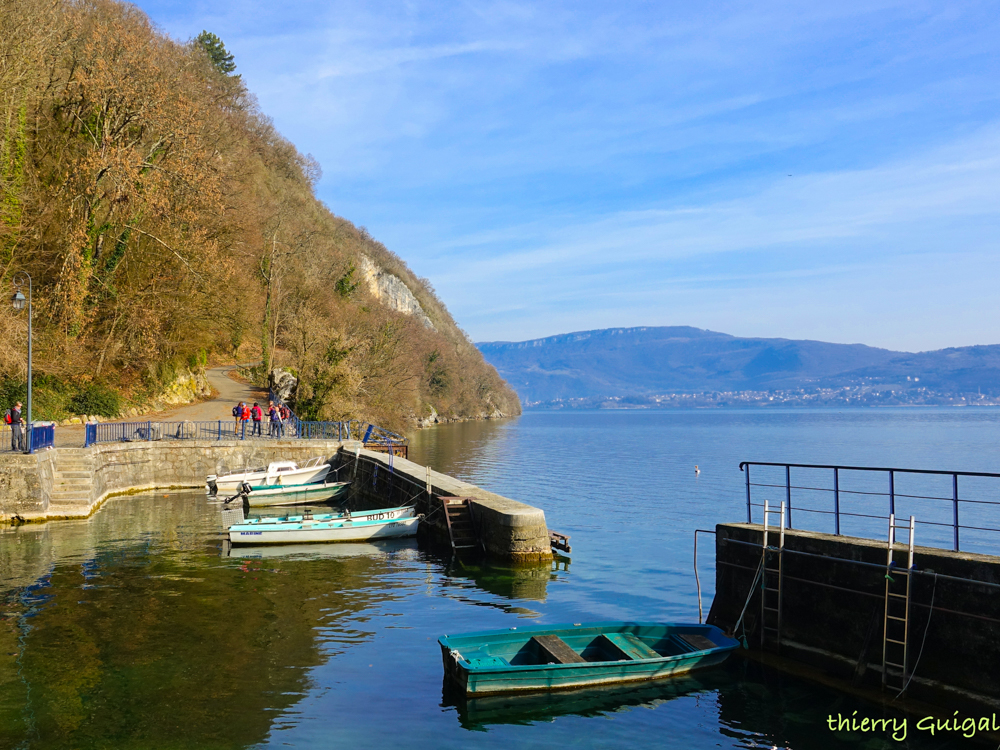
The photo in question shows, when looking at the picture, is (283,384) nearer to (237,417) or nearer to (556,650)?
(237,417)

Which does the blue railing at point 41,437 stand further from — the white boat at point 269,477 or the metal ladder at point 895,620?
the metal ladder at point 895,620

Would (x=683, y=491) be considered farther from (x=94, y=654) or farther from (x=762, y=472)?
(x=94, y=654)

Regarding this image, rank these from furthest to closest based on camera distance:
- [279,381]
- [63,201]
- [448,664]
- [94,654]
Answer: [279,381]
[63,201]
[94,654]
[448,664]

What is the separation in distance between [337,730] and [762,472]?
2175 inches

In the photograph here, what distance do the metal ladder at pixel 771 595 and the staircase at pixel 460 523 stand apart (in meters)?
11.4

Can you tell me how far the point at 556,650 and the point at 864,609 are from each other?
514 cm

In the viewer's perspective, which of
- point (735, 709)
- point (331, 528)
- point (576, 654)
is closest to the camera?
point (735, 709)

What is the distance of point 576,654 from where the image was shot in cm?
1316

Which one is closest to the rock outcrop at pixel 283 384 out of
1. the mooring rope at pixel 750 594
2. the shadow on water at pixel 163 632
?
the shadow on water at pixel 163 632

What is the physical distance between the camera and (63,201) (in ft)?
125

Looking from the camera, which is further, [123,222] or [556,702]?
[123,222]

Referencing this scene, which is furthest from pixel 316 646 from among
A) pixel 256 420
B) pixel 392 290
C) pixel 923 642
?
pixel 392 290

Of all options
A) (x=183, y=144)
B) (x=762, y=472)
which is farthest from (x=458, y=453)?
(x=183, y=144)

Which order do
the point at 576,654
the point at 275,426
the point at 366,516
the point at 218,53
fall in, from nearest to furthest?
the point at 576,654 < the point at 366,516 < the point at 275,426 < the point at 218,53
